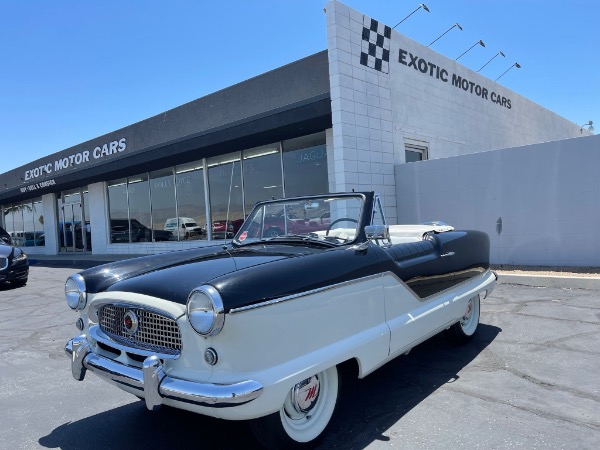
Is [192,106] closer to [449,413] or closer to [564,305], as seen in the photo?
[564,305]

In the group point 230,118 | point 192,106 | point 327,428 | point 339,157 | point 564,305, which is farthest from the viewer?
point 192,106

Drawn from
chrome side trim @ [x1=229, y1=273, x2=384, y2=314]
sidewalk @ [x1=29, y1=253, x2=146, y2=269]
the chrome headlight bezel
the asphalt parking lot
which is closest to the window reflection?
sidewalk @ [x1=29, y1=253, x2=146, y2=269]

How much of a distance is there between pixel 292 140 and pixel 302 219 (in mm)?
8213

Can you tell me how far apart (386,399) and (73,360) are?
2248mm

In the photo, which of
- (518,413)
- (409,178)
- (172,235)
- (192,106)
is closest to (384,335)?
(518,413)

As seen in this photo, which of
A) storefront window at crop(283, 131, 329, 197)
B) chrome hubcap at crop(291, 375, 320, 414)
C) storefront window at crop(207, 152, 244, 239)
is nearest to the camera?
chrome hubcap at crop(291, 375, 320, 414)

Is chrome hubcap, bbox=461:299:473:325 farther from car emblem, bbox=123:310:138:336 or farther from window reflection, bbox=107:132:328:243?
window reflection, bbox=107:132:328:243

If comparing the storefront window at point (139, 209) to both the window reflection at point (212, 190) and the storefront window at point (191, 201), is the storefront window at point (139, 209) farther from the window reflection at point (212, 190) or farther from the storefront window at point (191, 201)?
the storefront window at point (191, 201)

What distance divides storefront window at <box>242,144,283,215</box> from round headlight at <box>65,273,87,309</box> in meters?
9.22

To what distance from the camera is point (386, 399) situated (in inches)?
138

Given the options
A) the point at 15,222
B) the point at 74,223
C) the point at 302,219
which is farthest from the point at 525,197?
the point at 15,222

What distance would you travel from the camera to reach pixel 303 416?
2.82 meters

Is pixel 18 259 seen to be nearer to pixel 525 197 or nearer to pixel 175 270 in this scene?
pixel 175 270

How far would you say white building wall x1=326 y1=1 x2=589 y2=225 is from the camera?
31.0ft
